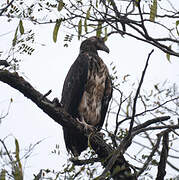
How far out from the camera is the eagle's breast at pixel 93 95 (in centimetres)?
594

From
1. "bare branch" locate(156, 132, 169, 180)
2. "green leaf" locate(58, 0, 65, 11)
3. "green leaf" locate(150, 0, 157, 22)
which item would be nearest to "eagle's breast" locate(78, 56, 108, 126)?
"green leaf" locate(58, 0, 65, 11)

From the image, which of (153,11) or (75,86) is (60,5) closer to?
(153,11)

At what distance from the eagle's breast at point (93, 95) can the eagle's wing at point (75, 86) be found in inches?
3.1

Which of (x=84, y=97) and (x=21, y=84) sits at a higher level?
(x=84, y=97)

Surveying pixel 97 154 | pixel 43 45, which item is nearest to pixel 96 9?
pixel 43 45

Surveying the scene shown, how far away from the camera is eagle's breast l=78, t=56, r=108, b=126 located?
5.94 m

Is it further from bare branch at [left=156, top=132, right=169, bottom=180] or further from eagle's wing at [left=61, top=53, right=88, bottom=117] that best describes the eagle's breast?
bare branch at [left=156, top=132, right=169, bottom=180]

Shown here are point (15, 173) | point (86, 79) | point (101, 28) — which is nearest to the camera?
point (15, 173)

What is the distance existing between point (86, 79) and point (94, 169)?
156 cm

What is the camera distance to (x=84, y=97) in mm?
5918

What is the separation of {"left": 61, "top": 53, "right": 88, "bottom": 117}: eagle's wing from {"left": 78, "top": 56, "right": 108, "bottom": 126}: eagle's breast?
0.26 feet

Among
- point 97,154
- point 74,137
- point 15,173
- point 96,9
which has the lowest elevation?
point 15,173

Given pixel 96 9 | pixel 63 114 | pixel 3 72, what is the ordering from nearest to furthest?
pixel 3 72, pixel 63 114, pixel 96 9

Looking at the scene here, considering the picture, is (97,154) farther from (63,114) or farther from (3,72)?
(3,72)
